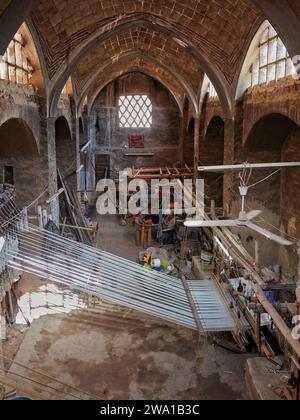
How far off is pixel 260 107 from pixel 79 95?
23.3 feet

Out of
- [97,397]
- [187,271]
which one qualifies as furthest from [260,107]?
[97,397]

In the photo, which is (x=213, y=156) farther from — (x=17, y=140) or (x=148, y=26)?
(x=17, y=140)

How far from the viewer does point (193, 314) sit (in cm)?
623

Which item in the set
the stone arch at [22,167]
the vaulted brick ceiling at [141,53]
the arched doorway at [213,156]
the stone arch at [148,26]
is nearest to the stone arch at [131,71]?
the vaulted brick ceiling at [141,53]

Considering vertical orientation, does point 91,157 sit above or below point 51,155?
above

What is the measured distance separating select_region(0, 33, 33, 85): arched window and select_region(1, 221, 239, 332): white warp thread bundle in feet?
9.27

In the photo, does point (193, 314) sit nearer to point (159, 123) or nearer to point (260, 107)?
point (260, 107)

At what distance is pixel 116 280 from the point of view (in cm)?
670

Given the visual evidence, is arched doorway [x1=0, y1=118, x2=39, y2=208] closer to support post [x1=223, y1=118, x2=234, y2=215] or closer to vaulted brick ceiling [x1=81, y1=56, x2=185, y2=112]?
support post [x1=223, y1=118, x2=234, y2=215]

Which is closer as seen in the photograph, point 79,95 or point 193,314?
point 193,314

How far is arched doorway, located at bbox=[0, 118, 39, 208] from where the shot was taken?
9664mm

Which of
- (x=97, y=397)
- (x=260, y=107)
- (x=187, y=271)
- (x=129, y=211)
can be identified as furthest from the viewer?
(x=129, y=211)

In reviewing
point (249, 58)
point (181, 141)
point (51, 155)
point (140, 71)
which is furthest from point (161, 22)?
point (181, 141)

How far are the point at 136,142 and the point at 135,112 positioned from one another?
4.25ft
